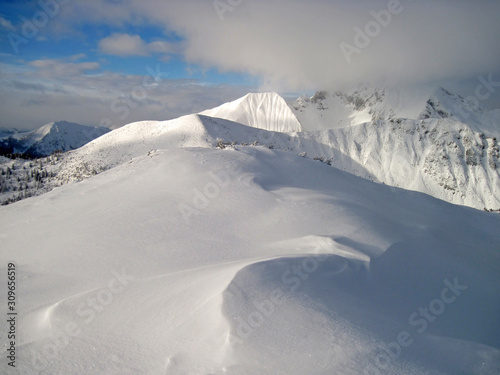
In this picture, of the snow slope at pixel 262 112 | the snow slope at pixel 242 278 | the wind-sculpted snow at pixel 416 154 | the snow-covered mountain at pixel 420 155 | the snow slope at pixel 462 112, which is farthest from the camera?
the snow slope at pixel 262 112

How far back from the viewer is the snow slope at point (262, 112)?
561 ft

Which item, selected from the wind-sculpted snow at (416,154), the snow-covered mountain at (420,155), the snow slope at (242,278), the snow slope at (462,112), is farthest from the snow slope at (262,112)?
the snow slope at (242,278)

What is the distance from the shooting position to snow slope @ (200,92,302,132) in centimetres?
17088

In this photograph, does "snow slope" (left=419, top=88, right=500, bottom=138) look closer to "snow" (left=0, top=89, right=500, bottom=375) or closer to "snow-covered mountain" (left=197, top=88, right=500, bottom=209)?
"snow-covered mountain" (left=197, top=88, right=500, bottom=209)

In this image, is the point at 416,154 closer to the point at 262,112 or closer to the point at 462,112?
the point at 262,112

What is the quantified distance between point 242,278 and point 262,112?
6939 inches

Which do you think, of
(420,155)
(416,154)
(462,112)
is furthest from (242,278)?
(462,112)

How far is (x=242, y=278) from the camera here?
5.86m

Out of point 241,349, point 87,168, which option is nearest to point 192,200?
point 241,349

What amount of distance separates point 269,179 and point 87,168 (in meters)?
62.5

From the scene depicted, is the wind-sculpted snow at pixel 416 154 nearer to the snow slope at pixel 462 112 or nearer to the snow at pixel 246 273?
the snow slope at pixel 462 112

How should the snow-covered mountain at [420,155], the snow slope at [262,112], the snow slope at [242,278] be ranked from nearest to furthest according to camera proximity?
1. the snow slope at [242,278]
2. the snow-covered mountain at [420,155]
3. the snow slope at [262,112]

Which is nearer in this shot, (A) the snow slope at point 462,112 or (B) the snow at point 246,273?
(B) the snow at point 246,273

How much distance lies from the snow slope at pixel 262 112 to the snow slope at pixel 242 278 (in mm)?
156667
